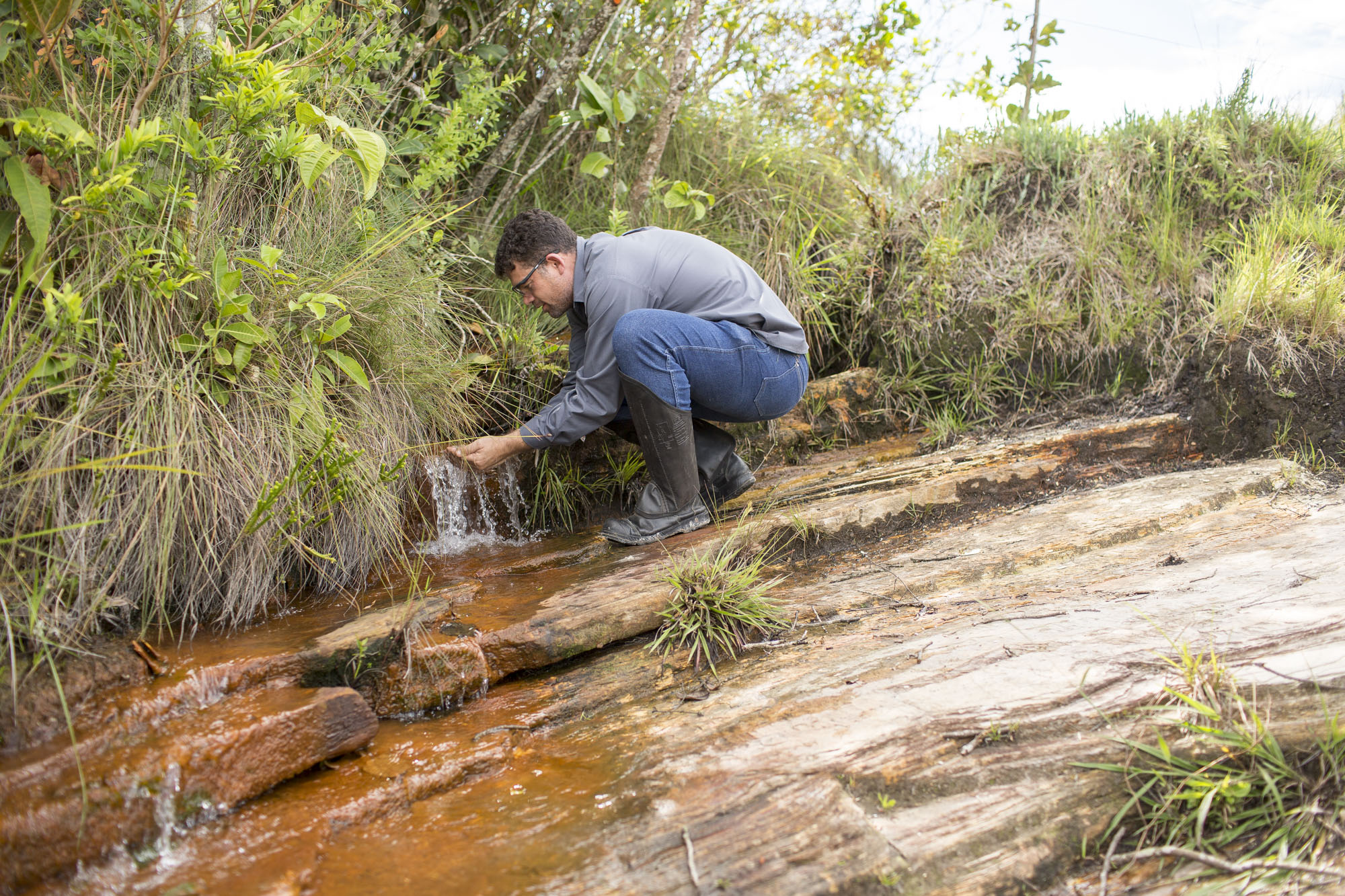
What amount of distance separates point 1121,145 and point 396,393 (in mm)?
4670

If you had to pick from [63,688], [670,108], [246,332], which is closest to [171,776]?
[63,688]

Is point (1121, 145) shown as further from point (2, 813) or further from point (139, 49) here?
point (2, 813)

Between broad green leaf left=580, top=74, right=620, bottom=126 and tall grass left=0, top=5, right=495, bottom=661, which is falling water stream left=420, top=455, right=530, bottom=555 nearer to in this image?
tall grass left=0, top=5, right=495, bottom=661

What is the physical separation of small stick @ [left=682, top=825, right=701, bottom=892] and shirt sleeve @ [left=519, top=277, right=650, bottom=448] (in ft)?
5.96

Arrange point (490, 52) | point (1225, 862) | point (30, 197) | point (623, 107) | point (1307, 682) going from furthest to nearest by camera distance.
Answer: point (623, 107) → point (490, 52) → point (30, 197) → point (1307, 682) → point (1225, 862)

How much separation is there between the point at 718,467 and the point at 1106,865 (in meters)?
2.34

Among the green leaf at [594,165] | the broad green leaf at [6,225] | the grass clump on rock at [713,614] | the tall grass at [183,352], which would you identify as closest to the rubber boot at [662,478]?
the grass clump on rock at [713,614]

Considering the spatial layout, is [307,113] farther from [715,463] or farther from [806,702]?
[806,702]

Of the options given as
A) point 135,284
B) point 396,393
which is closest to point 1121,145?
point 396,393

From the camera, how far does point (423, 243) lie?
3.88 m

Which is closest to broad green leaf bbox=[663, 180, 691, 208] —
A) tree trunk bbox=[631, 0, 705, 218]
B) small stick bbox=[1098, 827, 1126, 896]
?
A: tree trunk bbox=[631, 0, 705, 218]

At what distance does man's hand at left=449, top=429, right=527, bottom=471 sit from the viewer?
10.5ft

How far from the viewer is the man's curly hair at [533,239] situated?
10.9 feet

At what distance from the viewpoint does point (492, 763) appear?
212 centimetres
